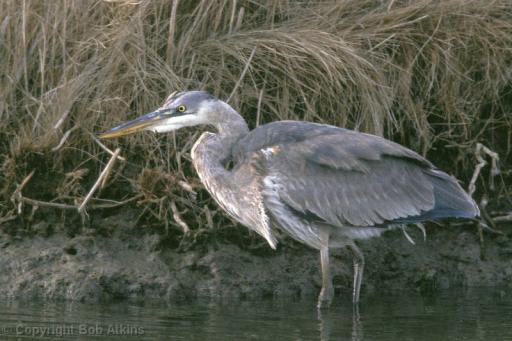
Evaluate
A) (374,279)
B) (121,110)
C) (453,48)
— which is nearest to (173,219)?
(121,110)

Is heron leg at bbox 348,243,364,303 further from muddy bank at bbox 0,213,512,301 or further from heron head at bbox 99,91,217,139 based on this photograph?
heron head at bbox 99,91,217,139

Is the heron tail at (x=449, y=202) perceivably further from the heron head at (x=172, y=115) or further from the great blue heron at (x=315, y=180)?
the heron head at (x=172, y=115)

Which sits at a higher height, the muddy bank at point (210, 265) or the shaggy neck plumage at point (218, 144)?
the shaggy neck plumage at point (218, 144)

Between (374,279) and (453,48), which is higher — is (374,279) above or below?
below

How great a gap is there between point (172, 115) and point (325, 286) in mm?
1521

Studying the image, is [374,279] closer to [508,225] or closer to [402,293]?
[402,293]

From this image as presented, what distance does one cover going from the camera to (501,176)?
9.11 m

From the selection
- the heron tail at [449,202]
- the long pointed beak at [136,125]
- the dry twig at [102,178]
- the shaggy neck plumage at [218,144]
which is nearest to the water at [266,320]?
the heron tail at [449,202]

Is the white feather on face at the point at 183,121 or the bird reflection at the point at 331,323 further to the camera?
the white feather on face at the point at 183,121

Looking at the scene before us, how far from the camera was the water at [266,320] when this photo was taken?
689cm

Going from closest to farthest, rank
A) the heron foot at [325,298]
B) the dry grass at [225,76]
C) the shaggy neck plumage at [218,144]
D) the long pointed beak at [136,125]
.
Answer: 1. the heron foot at [325,298]
2. the long pointed beak at [136,125]
3. the shaggy neck plumage at [218,144]
4. the dry grass at [225,76]

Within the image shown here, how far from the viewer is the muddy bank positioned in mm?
8000

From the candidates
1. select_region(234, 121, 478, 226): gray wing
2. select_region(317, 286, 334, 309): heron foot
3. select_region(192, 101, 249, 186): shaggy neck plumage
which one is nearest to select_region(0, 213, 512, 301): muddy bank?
select_region(317, 286, 334, 309): heron foot

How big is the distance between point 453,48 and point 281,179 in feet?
6.85
